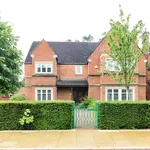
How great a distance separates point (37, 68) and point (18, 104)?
14.2 m

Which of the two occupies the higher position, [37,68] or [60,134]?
[37,68]

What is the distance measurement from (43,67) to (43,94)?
340 centimetres

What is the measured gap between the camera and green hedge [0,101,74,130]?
11.2m

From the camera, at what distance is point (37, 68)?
25219 mm

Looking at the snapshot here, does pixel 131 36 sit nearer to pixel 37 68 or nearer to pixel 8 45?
pixel 8 45

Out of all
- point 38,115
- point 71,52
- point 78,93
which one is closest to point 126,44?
point 38,115

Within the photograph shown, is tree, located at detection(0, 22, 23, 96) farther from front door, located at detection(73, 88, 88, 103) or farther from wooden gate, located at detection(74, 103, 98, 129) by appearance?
front door, located at detection(73, 88, 88, 103)

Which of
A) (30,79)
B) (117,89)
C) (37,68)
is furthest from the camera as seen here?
(30,79)

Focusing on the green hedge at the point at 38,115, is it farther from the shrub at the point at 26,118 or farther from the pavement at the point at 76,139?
Result: the pavement at the point at 76,139

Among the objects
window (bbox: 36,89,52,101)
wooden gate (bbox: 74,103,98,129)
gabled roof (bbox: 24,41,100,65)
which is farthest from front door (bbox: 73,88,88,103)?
wooden gate (bbox: 74,103,98,129)

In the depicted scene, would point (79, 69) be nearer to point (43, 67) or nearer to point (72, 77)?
point (72, 77)

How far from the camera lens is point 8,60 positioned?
15375mm

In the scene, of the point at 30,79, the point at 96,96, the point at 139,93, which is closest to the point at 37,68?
the point at 30,79

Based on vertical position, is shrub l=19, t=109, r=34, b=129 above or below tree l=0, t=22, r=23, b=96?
below
